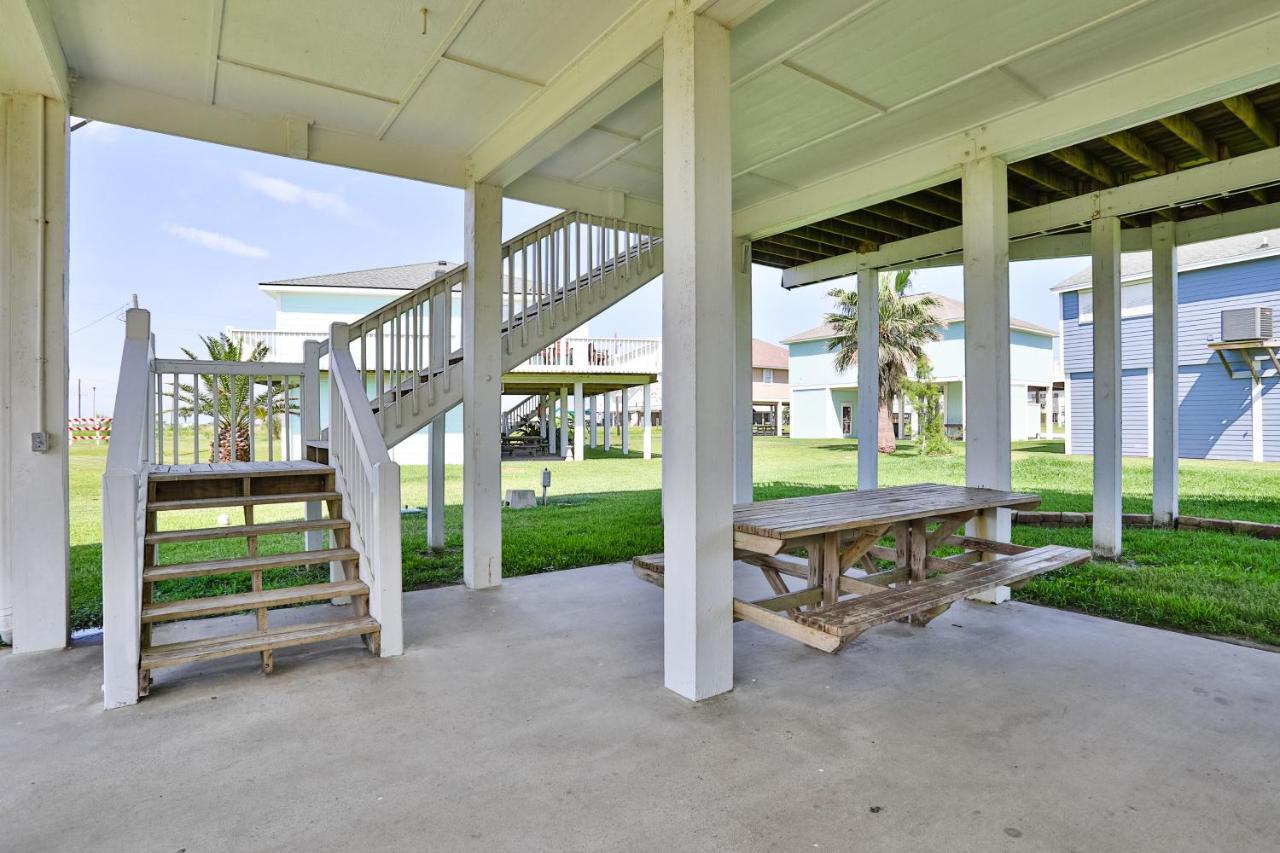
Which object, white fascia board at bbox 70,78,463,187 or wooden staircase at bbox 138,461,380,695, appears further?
white fascia board at bbox 70,78,463,187

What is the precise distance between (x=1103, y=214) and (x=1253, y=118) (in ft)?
4.49

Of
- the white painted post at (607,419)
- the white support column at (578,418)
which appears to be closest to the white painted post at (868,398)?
the white support column at (578,418)

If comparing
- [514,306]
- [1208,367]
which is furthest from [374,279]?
[1208,367]

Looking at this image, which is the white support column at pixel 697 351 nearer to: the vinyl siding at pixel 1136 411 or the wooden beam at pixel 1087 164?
the wooden beam at pixel 1087 164

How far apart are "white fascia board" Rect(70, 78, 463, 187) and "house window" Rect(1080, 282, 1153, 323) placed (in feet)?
46.4

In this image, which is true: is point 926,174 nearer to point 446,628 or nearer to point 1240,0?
point 1240,0

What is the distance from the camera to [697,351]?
110 inches

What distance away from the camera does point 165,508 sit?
3604 mm

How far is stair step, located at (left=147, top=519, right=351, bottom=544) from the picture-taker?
3.39m

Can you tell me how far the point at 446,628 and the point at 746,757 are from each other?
7.26ft

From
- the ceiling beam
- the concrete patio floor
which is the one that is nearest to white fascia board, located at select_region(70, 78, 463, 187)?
the ceiling beam

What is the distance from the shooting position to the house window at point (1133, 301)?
1359 cm

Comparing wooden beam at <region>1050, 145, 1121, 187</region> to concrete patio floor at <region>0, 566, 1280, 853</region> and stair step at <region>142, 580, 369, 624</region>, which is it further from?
stair step at <region>142, 580, 369, 624</region>

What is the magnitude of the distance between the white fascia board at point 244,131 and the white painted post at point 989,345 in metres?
3.85
